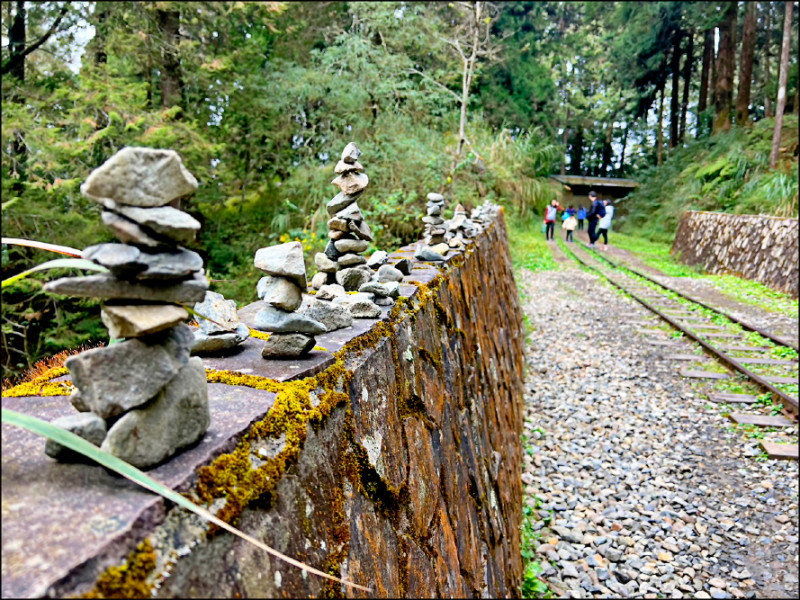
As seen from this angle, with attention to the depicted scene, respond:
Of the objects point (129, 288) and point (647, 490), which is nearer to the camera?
point (129, 288)

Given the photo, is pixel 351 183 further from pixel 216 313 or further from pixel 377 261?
pixel 216 313

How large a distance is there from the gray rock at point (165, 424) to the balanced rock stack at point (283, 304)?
53 centimetres

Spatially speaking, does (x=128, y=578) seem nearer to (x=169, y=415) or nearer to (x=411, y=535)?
(x=169, y=415)

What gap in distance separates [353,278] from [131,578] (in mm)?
2245

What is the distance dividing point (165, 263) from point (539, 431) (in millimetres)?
5986

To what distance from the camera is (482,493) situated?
3.13 metres

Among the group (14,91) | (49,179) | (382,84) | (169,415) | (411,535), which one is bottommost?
(411,535)

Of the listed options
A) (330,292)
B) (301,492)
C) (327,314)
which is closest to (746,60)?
(330,292)

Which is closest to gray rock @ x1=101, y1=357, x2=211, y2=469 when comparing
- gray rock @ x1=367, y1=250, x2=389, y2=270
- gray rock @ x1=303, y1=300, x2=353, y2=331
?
gray rock @ x1=303, y1=300, x2=353, y2=331

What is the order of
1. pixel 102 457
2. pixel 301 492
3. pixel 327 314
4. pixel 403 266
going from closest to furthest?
1. pixel 102 457
2. pixel 301 492
3. pixel 327 314
4. pixel 403 266

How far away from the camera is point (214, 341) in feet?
5.57

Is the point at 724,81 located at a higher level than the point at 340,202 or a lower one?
higher

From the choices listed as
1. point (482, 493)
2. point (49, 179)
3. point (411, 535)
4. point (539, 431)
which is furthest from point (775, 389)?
point (49, 179)

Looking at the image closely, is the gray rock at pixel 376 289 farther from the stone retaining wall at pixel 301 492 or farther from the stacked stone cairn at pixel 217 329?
the stacked stone cairn at pixel 217 329
